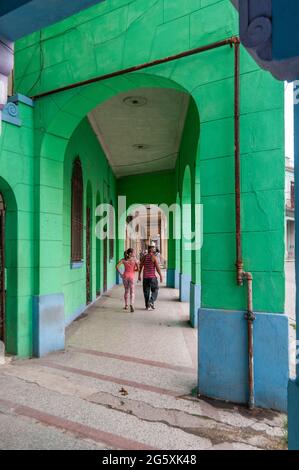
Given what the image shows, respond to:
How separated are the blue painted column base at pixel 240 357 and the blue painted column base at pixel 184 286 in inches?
225

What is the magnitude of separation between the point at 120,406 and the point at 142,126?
7.13 m

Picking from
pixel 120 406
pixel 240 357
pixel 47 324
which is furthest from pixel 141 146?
pixel 120 406

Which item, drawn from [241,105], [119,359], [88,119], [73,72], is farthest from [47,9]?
[88,119]

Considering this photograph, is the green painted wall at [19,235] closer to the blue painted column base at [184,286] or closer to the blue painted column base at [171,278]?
the blue painted column base at [184,286]

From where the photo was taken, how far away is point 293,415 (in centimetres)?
151

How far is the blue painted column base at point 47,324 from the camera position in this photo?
4.81m

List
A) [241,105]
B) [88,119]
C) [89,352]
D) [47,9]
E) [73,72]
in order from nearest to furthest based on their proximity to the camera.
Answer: [47,9] → [241,105] → [73,72] → [89,352] → [88,119]

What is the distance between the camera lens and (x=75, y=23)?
15.3 feet

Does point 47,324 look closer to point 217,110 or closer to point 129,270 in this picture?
point 129,270

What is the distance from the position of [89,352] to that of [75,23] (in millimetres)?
4741

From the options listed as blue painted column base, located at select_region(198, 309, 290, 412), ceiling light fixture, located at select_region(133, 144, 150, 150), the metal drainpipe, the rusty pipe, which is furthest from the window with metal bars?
the metal drainpipe

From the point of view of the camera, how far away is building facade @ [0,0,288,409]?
3.48m

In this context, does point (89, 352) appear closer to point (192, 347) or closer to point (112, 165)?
point (192, 347)

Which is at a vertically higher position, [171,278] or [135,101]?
[135,101]
